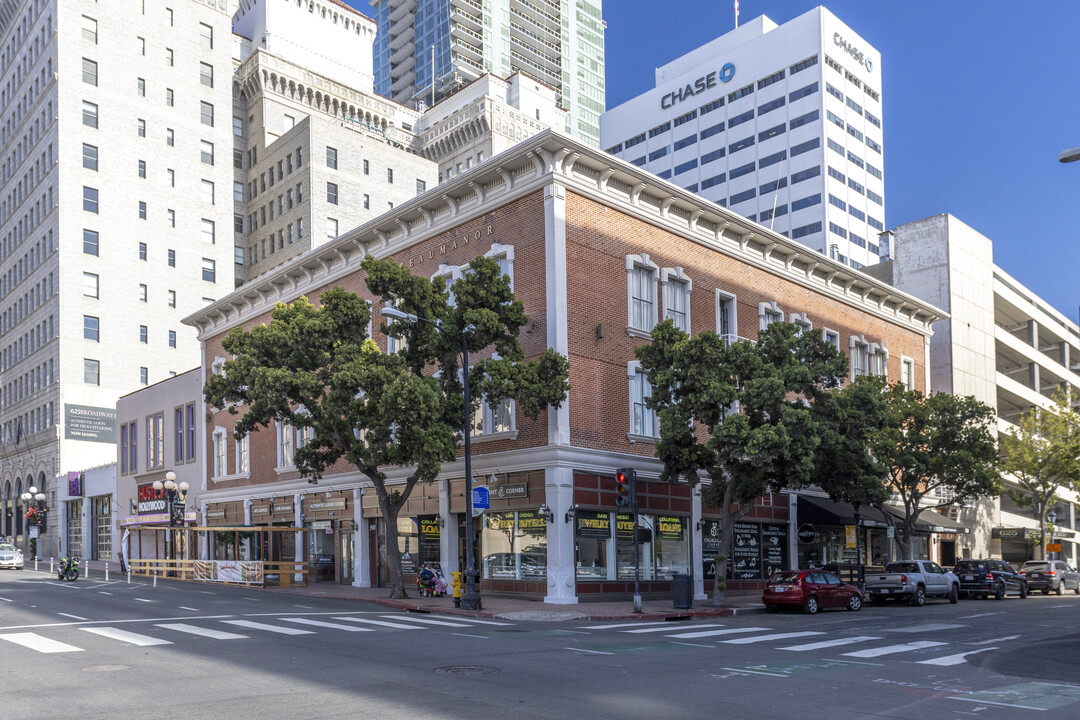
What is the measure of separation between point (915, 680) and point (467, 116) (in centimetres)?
9925

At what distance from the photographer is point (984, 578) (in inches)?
1494

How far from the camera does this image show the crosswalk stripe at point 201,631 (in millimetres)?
17953

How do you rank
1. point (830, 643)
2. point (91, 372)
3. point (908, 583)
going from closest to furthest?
point (830, 643) < point (908, 583) < point (91, 372)

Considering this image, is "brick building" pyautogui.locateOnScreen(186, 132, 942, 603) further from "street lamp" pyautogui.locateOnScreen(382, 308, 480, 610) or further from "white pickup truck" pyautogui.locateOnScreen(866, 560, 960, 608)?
"white pickup truck" pyautogui.locateOnScreen(866, 560, 960, 608)

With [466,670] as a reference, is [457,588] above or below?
below

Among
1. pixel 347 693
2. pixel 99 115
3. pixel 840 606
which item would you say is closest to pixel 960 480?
pixel 840 606

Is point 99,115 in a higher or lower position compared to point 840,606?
higher

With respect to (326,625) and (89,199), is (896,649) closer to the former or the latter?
(326,625)

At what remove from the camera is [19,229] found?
270 feet

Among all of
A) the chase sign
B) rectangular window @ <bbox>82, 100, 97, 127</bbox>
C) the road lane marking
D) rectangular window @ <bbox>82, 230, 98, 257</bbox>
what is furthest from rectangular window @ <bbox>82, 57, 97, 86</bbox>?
the road lane marking

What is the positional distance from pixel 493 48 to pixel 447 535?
131 meters

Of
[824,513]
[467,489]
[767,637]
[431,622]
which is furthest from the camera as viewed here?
[824,513]

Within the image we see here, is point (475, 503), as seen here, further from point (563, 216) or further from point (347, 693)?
point (347, 693)

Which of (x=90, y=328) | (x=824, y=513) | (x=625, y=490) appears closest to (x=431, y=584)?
(x=625, y=490)
